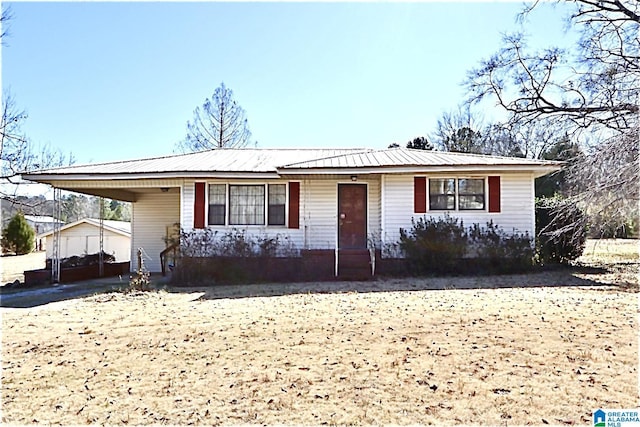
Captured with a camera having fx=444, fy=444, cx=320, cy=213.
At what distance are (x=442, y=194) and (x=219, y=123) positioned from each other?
19.1 meters

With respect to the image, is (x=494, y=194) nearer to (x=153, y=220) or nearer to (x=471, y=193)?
(x=471, y=193)

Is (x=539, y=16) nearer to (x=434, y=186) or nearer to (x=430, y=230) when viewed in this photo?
(x=434, y=186)

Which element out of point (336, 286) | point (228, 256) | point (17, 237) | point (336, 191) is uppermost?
point (336, 191)

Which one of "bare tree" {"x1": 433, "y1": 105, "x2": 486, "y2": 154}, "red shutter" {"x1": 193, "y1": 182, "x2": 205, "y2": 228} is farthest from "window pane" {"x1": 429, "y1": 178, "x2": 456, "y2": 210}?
"bare tree" {"x1": 433, "y1": 105, "x2": 486, "y2": 154}

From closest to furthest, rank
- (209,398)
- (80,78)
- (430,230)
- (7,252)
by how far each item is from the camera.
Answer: (209,398) < (430,230) < (80,78) < (7,252)

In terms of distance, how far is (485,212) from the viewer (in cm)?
1189

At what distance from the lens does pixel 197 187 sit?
12.1m

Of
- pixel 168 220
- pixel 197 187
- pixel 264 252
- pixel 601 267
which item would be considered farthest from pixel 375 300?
pixel 168 220

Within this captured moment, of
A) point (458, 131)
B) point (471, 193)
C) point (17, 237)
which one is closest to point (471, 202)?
point (471, 193)

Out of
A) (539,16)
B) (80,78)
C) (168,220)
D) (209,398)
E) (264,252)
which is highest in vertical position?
(539,16)

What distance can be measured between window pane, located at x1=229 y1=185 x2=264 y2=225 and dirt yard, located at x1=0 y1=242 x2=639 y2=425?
460cm

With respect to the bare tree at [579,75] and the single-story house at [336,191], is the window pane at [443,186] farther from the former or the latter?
the bare tree at [579,75]

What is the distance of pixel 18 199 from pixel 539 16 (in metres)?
22.4

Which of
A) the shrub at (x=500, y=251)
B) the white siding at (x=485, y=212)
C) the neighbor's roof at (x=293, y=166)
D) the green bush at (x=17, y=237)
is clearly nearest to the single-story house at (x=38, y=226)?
the green bush at (x=17, y=237)
